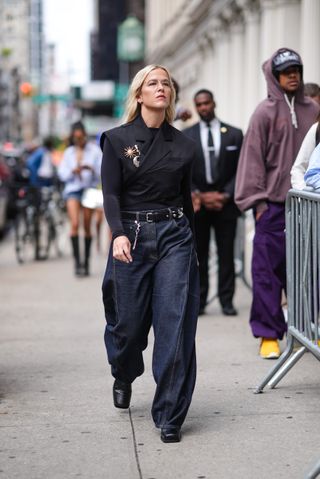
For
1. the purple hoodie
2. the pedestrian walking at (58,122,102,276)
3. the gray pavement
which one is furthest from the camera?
the pedestrian walking at (58,122,102,276)

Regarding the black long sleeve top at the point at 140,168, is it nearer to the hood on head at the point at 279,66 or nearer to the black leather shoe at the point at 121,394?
the black leather shoe at the point at 121,394

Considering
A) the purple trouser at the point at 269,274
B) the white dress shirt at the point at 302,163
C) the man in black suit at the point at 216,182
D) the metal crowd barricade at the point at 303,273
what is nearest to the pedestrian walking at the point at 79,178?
Result: the man in black suit at the point at 216,182

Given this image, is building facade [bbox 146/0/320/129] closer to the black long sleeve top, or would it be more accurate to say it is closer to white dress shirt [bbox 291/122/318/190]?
white dress shirt [bbox 291/122/318/190]

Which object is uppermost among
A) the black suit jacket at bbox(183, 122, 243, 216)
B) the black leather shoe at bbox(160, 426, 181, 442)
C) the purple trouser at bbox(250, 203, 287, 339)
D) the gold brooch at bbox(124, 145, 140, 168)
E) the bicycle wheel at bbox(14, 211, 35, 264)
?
the gold brooch at bbox(124, 145, 140, 168)

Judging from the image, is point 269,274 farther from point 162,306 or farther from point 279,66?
point 162,306

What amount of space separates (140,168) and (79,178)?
29.6ft

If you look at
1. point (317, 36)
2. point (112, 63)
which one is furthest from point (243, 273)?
point (112, 63)

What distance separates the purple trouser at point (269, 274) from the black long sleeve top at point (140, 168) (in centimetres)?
205

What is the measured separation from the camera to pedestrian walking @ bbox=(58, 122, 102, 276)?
15.1m

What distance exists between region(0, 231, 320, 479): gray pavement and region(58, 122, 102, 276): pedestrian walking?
4909mm

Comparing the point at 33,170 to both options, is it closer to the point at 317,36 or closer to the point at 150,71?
the point at 317,36

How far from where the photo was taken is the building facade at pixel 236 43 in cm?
1598

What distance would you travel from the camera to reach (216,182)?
10.6 m

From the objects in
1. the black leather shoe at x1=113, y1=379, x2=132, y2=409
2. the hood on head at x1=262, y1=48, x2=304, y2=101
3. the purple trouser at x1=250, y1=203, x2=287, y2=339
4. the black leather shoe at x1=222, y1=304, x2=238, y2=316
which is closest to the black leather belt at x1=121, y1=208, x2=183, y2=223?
the black leather shoe at x1=113, y1=379, x2=132, y2=409
